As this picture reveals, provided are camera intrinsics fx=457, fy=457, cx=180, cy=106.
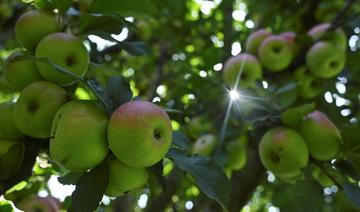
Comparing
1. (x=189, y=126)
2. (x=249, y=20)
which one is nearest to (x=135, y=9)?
(x=189, y=126)

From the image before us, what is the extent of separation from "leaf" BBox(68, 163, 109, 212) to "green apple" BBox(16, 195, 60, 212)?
10.4 inches

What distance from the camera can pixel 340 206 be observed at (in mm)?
1335

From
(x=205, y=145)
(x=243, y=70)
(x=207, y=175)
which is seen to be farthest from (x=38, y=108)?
(x=243, y=70)

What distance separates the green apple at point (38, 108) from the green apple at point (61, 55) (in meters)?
0.04

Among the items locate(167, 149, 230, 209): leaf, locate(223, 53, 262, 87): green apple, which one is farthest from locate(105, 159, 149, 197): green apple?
locate(223, 53, 262, 87): green apple

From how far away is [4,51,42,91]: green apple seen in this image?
3.49 ft

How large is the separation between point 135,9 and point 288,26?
159 cm

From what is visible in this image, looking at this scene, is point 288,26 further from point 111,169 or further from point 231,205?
point 111,169

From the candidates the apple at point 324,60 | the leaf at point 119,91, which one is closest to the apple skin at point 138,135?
the leaf at point 119,91

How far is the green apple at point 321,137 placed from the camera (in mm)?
1329

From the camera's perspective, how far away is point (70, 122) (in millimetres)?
863

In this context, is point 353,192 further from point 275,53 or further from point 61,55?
point 275,53

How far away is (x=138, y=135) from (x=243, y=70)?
130cm

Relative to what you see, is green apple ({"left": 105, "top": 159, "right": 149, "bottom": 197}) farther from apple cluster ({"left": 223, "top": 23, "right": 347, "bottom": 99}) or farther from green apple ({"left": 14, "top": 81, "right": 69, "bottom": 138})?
apple cluster ({"left": 223, "top": 23, "right": 347, "bottom": 99})
